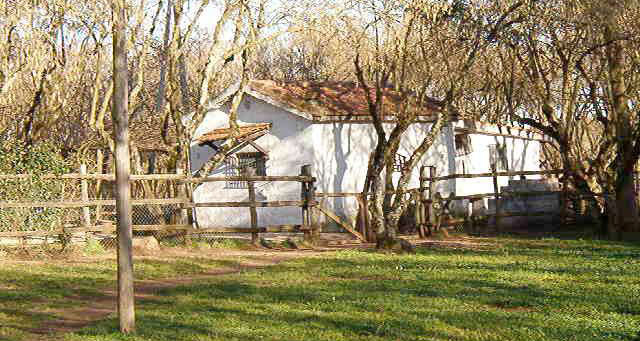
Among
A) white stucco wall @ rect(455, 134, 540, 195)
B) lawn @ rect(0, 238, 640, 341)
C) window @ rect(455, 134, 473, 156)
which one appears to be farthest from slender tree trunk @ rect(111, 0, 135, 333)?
window @ rect(455, 134, 473, 156)

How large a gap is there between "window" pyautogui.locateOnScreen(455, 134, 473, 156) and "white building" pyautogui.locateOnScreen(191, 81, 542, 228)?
3.38 ft

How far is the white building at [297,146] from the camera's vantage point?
1045 inches

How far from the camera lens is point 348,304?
10469 millimetres

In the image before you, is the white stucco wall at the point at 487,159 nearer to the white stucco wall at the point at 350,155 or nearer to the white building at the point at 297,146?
the white building at the point at 297,146

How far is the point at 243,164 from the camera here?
2744 centimetres

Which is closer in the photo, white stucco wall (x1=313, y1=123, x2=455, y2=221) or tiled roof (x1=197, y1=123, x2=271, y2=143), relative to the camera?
white stucco wall (x1=313, y1=123, x2=455, y2=221)

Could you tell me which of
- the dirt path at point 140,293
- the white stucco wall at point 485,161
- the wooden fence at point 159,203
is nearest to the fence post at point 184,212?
the wooden fence at point 159,203

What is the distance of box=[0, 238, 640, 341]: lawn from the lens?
28.8ft

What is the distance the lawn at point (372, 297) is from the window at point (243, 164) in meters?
10.4

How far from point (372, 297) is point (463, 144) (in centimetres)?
1985

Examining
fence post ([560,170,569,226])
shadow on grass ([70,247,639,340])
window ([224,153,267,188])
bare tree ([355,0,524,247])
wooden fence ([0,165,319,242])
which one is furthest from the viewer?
window ([224,153,267,188])

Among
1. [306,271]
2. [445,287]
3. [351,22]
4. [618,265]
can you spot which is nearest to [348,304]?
[445,287]

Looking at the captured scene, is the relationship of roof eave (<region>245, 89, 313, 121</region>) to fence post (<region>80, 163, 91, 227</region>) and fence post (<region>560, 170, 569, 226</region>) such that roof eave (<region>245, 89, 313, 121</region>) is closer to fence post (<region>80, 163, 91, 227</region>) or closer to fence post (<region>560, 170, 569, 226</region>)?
fence post (<region>560, 170, 569, 226</region>)

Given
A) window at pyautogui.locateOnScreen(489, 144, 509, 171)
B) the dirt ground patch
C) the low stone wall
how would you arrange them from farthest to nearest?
1. window at pyautogui.locateOnScreen(489, 144, 509, 171)
2. the low stone wall
3. the dirt ground patch
